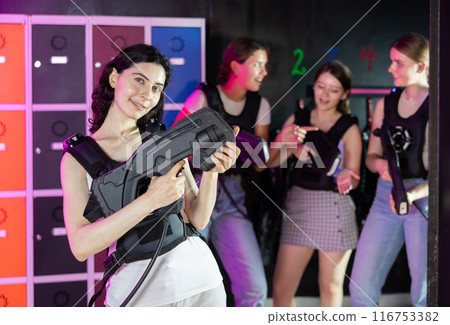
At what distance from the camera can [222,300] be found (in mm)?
1292

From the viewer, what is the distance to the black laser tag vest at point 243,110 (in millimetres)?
2072

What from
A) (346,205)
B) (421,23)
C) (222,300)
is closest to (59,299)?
(222,300)

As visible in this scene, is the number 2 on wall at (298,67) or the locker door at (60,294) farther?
the number 2 on wall at (298,67)

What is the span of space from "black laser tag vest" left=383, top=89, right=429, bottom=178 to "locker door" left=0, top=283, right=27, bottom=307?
1.60 m

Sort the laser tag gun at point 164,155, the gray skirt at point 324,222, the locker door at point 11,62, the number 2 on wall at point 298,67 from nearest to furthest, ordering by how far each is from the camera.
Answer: the laser tag gun at point 164,155
the locker door at point 11,62
the gray skirt at point 324,222
the number 2 on wall at point 298,67

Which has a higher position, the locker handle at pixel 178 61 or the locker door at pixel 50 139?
the locker handle at pixel 178 61

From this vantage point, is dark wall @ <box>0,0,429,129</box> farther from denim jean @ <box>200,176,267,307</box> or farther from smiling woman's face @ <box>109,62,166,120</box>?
smiling woman's face @ <box>109,62,166,120</box>

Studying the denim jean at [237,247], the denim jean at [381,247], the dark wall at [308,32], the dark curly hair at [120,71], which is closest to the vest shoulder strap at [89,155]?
the dark curly hair at [120,71]

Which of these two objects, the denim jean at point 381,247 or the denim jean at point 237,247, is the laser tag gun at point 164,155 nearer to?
the denim jean at point 237,247

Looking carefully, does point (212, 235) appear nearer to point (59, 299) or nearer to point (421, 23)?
point (59, 299)

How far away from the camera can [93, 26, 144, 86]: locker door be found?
1.91m

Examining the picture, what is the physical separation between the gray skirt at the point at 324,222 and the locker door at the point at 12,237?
1.17 meters

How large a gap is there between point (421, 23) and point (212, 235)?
1.45 meters

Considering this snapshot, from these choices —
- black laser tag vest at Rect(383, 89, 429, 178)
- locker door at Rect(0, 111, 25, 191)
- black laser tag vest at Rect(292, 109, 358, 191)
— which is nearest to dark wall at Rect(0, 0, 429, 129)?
black laser tag vest at Rect(292, 109, 358, 191)
